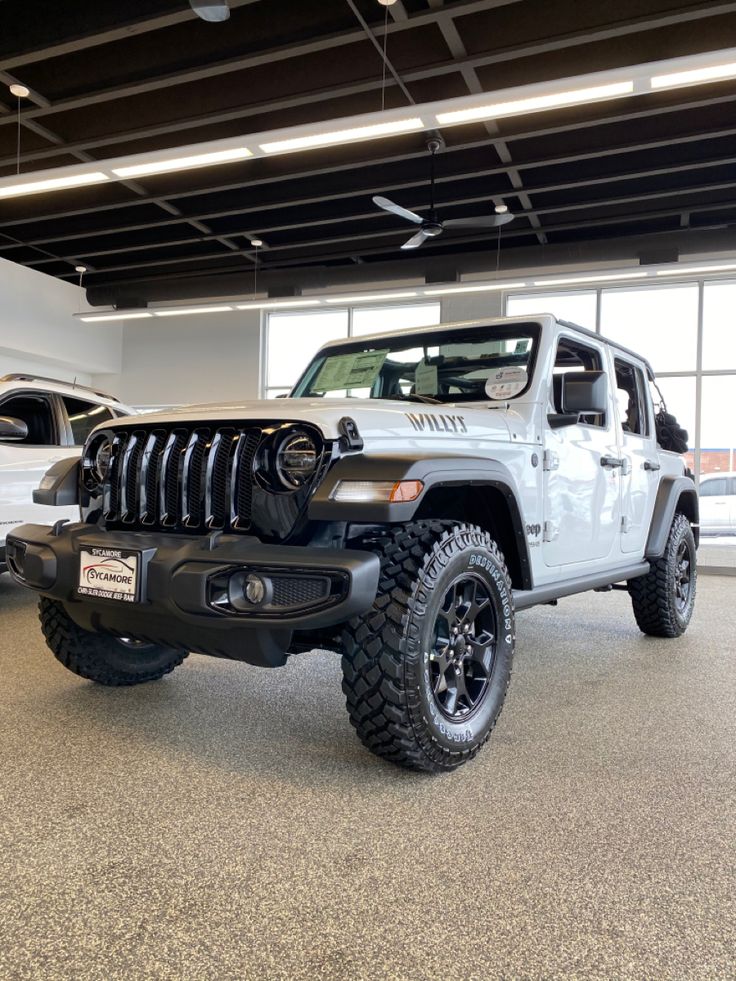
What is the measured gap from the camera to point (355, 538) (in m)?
2.36

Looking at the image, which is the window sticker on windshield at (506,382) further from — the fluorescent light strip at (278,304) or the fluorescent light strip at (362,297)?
the fluorescent light strip at (278,304)

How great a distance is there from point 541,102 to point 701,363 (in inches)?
309

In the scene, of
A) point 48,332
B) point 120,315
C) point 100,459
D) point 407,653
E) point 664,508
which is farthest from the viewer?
point 48,332

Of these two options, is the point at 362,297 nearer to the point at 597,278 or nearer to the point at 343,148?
the point at 343,148

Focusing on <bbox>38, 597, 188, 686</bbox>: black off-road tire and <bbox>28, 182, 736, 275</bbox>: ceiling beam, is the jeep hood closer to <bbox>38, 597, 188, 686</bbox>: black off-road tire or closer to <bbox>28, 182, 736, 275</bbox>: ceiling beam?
<bbox>38, 597, 188, 686</bbox>: black off-road tire

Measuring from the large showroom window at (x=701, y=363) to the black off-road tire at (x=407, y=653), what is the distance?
10288 millimetres

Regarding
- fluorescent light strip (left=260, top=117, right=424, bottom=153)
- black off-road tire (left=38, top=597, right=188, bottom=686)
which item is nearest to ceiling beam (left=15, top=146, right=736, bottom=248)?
fluorescent light strip (left=260, top=117, right=424, bottom=153)

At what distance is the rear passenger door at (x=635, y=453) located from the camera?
388 cm

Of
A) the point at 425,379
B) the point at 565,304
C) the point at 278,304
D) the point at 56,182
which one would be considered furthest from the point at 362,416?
the point at 565,304

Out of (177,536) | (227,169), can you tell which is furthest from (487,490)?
(227,169)

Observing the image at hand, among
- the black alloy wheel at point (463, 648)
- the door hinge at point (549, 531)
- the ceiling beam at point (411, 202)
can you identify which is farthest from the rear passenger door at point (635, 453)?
the ceiling beam at point (411, 202)

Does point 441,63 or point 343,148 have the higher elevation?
point 343,148

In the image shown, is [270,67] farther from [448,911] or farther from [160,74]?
[448,911]

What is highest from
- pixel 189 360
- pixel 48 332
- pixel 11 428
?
pixel 48 332
